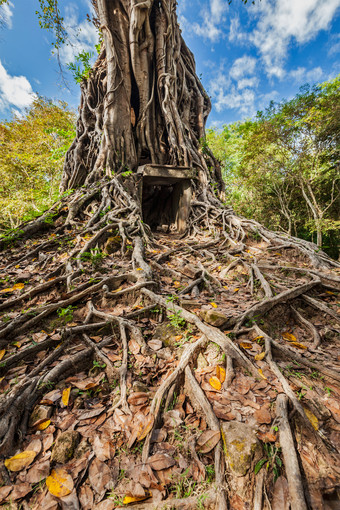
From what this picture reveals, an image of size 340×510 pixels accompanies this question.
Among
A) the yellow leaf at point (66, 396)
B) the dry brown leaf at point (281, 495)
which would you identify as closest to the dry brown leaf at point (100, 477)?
the yellow leaf at point (66, 396)

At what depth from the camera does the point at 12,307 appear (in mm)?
2336

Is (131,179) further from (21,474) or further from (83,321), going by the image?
(21,474)

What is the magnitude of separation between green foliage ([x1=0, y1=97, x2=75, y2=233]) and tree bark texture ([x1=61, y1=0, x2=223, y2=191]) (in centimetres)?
616

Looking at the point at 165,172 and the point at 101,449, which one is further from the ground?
the point at 165,172

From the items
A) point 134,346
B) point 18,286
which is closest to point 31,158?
point 18,286

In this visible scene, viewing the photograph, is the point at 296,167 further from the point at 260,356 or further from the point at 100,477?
the point at 100,477

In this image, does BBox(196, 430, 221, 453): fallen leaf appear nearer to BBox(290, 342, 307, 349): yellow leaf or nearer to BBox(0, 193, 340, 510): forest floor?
BBox(0, 193, 340, 510): forest floor

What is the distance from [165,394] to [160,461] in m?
0.34

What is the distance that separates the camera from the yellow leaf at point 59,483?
942mm

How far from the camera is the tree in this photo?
984 millimetres

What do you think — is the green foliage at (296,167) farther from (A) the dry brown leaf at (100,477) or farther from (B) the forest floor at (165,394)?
(A) the dry brown leaf at (100,477)

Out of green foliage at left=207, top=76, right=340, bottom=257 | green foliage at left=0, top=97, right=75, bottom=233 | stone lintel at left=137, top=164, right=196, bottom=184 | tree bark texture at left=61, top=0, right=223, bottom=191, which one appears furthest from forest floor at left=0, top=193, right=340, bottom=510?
green foliage at left=0, top=97, right=75, bottom=233

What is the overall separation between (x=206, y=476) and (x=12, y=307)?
7.84ft

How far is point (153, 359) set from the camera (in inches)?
67.1
